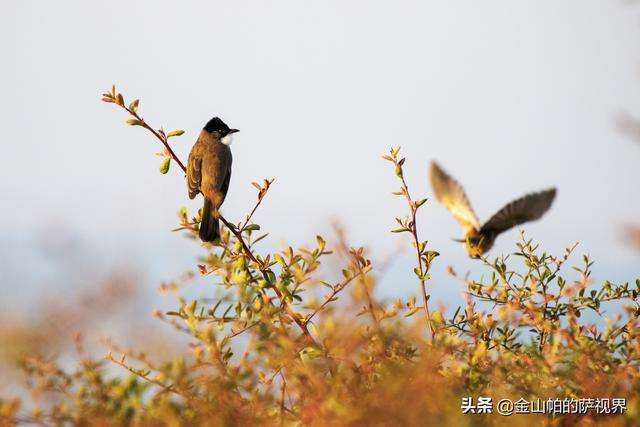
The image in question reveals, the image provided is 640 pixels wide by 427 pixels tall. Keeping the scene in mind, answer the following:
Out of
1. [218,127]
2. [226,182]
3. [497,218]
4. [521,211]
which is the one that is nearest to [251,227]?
[497,218]

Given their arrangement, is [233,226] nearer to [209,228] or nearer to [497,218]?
[209,228]

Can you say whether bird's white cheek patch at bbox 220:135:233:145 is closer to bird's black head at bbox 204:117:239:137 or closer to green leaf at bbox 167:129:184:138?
bird's black head at bbox 204:117:239:137

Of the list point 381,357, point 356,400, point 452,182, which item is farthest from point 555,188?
point 356,400

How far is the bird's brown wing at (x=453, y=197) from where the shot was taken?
6324mm

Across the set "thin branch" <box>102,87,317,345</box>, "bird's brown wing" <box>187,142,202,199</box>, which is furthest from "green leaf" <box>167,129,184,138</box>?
"bird's brown wing" <box>187,142,202,199</box>

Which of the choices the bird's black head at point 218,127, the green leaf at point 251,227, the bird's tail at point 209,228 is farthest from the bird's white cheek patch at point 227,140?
the green leaf at point 251,227

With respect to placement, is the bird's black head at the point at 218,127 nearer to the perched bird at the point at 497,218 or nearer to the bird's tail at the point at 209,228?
the bird's tail at the point at 209,228

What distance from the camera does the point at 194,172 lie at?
884cm

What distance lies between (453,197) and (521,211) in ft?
2.83

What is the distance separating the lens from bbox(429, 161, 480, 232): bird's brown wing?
632 cm

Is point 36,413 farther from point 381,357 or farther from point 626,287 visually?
point 626,287

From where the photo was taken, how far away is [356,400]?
3.06 metres

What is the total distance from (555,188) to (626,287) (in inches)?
50.4

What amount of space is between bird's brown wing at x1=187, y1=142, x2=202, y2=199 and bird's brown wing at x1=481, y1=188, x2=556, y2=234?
388 centimetres
